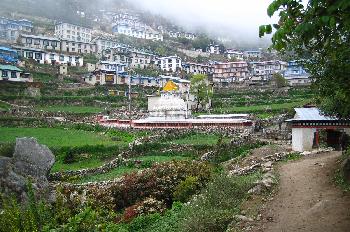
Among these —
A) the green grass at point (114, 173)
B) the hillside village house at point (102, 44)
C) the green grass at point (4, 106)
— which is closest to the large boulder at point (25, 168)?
the green grass at point (114, 173)

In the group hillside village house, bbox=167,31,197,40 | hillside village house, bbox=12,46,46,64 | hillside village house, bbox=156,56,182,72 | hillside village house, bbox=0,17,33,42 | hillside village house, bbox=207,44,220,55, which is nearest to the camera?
hillside village house, bbox=12,46,46,64

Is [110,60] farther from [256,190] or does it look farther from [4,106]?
[256,190]

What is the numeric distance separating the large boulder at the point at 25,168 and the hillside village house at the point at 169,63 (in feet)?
304

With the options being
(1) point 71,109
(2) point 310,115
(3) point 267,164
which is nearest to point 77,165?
(3) point 267,164

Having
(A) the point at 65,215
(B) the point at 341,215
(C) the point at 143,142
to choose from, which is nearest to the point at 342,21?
(B) the point at 341,215

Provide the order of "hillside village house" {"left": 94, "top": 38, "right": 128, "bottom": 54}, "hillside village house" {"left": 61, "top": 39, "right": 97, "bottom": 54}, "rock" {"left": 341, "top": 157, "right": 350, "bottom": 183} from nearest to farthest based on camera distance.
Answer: "rock" {"left": 341, "top": 157, "right": 350, "bottom": 183}
"hillside village house" {"left": 61, "top": 39, "right": 97, "bottom": 54}
"hillside village house" {"left": 94, "top": 38, "right": 128, "bottom": 54}

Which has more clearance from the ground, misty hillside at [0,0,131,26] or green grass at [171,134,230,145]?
misty hillside at [0,0,131,26]

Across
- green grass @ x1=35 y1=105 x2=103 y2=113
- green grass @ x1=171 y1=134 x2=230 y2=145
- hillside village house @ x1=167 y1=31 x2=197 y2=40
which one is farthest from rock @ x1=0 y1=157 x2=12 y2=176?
hillside village house @ x1=167 y1=31 x2=197 y2=40

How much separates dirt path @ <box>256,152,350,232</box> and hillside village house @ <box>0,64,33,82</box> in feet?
205

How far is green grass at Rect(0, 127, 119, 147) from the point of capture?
40.9 m

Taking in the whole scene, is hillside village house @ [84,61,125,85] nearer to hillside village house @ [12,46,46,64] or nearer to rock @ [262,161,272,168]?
hillside village house @ [12,46,46,64]

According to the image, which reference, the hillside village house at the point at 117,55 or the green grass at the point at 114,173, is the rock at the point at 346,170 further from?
the hillside village house at the point at 117,55

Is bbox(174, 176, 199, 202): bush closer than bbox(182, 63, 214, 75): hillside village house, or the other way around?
bbox(174, 176, 199, 202): bush

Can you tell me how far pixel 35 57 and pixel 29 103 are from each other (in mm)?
32278
